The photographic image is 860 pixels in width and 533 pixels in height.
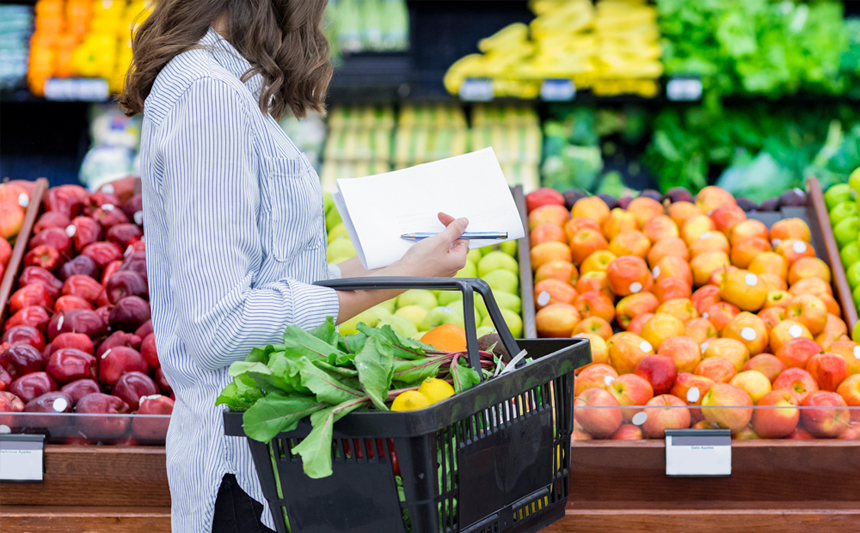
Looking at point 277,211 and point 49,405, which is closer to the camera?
point 277,211

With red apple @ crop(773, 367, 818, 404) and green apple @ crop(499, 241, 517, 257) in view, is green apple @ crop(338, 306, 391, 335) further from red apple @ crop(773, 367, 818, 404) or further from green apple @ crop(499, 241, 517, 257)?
red apple @ crop(773, 367, 818, 404)

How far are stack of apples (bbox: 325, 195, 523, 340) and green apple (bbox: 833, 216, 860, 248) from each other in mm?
1009

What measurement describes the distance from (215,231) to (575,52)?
10.7 feet

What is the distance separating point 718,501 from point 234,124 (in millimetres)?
1220

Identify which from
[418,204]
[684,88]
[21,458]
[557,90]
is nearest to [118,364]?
[21,458]

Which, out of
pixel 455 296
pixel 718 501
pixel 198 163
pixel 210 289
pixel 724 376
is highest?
pixel 198 163

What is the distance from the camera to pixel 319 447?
0.73 m

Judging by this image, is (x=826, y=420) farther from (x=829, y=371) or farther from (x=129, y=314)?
(x=129, y=314)

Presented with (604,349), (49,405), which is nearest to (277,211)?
(49,405)

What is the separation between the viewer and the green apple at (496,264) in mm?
2381

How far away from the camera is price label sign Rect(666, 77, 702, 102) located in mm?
3631

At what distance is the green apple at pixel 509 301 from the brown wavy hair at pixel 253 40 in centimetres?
121

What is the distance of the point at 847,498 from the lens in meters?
1.53

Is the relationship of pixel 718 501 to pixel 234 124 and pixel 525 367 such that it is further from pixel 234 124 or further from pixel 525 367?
pixel 234 124
